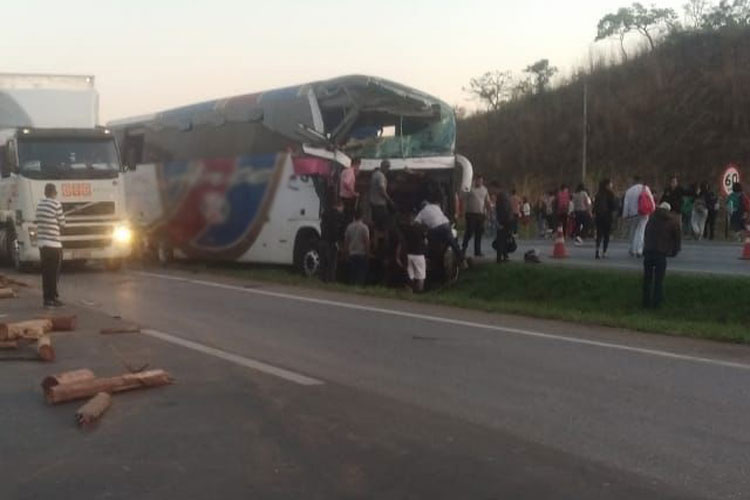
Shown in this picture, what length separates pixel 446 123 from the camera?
67.9 feet

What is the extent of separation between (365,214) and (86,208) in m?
6.64

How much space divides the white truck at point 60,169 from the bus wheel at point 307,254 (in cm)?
434

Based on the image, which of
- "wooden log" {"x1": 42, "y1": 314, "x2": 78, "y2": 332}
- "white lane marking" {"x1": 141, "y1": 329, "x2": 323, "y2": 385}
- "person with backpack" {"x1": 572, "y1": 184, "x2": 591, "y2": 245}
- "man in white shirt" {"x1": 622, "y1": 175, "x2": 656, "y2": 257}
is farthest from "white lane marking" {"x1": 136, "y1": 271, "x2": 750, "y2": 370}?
"person with backpack" {"x1": 572, "y1": 184, "x2": 591, "y2": 245}

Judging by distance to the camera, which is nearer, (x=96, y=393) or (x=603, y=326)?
(x=96, y=393)

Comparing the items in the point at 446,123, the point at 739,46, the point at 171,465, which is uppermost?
the point at 739,46

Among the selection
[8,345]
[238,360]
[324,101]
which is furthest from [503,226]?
[8,345]

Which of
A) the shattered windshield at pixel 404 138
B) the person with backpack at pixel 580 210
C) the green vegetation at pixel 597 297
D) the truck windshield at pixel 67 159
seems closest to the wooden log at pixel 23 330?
the green vegetation at pixel 597 297

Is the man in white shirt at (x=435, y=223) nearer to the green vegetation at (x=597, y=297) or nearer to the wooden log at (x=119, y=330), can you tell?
the green vegetation at (x=597, y=297)

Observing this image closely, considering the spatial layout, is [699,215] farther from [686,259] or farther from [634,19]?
[634,19]

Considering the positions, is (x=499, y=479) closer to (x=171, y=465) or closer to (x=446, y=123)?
(x=171, y=465)

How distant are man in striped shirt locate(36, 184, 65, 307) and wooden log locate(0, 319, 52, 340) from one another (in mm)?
3494

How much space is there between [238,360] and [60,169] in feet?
42.0

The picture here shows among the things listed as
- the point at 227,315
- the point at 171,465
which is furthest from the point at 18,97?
the point at 171,465

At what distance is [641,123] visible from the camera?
57.6m
